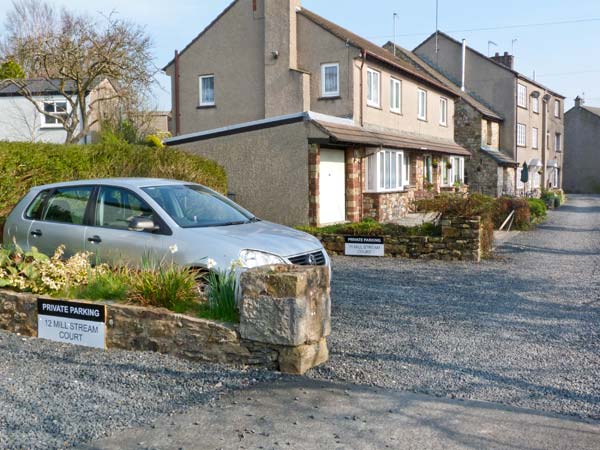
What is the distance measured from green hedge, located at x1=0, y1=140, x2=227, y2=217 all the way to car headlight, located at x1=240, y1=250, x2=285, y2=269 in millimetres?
7105

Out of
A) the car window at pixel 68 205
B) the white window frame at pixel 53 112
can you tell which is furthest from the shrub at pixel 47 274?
the white window frame at pixel 53 112

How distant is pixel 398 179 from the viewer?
25.5 meters

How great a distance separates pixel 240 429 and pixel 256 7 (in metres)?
22.9

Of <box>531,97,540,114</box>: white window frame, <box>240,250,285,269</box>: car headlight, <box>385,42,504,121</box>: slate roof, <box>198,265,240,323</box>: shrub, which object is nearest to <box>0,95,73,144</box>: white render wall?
<box>385,42,504,121</box>: slate roof

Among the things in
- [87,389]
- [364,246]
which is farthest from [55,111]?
[87,389]

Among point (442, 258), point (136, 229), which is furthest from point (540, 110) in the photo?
point (136, 229)

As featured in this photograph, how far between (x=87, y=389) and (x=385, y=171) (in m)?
19.5

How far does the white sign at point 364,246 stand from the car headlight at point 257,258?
283 inches

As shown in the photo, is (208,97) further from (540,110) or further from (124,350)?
(540,110)

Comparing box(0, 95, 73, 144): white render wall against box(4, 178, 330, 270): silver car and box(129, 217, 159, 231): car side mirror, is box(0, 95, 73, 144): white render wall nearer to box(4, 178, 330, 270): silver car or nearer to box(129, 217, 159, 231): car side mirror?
box(4, 178, 330, 270): silver car

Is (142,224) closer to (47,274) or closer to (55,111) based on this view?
(47,274)

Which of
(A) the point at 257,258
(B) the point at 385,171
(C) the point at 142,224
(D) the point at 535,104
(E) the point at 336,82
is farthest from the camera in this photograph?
(D) the point at 535,104

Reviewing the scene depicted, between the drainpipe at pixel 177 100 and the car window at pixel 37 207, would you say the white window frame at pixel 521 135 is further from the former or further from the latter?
the car window at pixel 37 207

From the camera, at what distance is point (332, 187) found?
20859 millimetres
